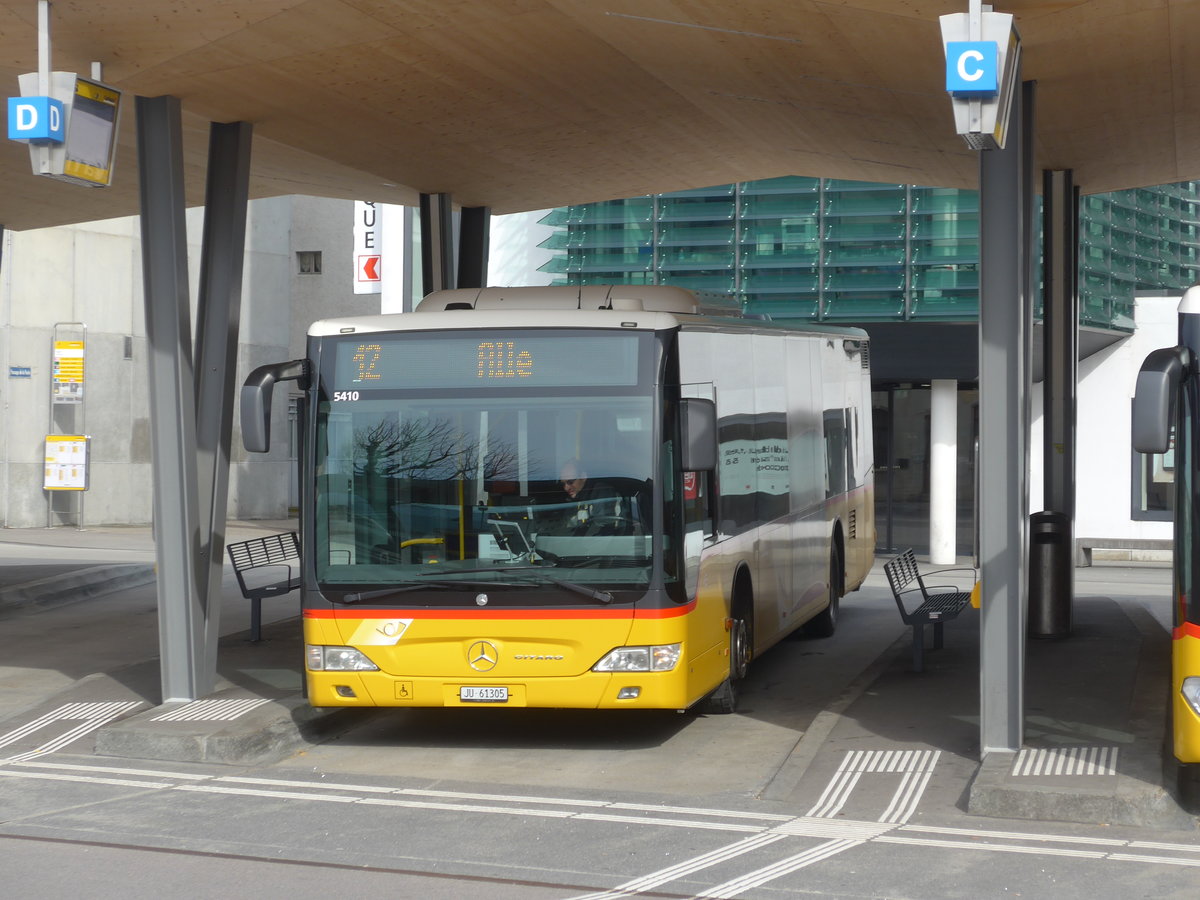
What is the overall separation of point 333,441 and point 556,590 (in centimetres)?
182

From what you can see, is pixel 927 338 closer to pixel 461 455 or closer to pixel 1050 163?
pixel 1050 163

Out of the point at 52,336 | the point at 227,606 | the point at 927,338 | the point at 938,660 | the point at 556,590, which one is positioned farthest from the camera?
the point at 52,336

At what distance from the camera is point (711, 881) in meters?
7.71

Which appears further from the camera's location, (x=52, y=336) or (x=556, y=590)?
(x=52, y=336)

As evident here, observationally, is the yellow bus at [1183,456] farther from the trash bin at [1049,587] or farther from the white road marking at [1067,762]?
the trash bin at [1049,587]

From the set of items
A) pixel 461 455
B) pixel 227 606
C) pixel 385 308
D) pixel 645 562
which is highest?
pixel 385 308

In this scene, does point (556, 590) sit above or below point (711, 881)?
above

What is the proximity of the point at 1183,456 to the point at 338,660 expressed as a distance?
5.45 meters

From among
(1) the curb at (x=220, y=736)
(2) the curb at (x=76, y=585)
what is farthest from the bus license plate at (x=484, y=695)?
(2) the curb at (x=76, y=585)

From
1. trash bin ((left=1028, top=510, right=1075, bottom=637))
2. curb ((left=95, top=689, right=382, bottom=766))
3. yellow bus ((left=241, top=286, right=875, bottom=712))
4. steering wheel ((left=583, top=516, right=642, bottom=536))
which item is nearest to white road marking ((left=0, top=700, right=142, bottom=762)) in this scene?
curb ((left=95, top=689, right=382, bottom=766))

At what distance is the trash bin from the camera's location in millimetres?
15836

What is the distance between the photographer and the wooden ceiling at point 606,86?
10352 millimetres

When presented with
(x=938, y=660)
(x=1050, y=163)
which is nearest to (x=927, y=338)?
(x=1050, y=163)

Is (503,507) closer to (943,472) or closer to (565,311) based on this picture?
(565,311)
